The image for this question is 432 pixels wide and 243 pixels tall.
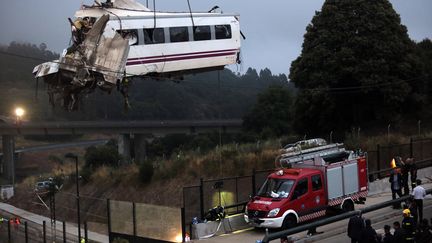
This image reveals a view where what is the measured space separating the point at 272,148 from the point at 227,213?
20686 mm

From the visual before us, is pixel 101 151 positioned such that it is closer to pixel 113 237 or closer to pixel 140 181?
pixel 140 181

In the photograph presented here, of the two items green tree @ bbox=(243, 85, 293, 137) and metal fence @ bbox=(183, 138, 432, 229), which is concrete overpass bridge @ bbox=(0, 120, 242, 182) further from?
metal fence @ bbox=(183, 138, 432, 229)

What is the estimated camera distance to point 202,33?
2208 cm

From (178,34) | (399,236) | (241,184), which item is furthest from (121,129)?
(399,236)

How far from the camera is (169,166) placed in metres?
46.6

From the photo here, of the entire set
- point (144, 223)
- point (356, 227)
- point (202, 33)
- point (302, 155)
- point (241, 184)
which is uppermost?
point (202, 33)

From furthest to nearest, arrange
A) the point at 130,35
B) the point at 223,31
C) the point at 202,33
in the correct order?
the point at 223,31, the point at 202,33, the point at 130,35

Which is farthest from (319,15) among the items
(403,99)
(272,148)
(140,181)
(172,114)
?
(172,114)

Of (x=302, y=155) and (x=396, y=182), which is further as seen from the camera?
(x=302, y=155)

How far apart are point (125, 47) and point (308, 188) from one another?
8.74 meters

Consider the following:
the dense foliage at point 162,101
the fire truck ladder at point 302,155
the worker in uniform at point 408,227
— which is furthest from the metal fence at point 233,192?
the dense foliage at point 162,101

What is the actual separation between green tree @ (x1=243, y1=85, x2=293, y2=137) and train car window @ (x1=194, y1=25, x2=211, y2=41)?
201 feet

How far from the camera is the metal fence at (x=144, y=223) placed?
21.6 m

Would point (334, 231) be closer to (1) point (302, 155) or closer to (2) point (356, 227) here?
(2) point (356, 227)
